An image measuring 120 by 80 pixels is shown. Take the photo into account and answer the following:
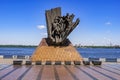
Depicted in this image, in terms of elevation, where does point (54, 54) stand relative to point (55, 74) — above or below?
above

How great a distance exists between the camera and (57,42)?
2500 cm

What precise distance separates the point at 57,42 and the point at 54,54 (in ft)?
3.27

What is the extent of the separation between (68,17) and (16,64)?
5684mm

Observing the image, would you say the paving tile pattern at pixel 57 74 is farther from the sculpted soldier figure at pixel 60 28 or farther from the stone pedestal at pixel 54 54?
the sculpted soldier figure at pixel 60 28

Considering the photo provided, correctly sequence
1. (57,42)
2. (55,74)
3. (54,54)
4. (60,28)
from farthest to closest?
(60,28), (57,42), (54,54), (55,74)

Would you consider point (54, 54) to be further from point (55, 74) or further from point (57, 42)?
point (55, 74)

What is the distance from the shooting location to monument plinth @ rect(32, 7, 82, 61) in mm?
24703

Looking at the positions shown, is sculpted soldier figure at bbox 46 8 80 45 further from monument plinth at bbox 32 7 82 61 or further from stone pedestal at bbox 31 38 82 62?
stone pedestal at bbox 31 38 82 62

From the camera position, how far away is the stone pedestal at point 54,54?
24.6m


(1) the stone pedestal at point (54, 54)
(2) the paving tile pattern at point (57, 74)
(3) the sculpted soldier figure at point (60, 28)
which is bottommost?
(2) the paving tile pattern at point (57, 74)

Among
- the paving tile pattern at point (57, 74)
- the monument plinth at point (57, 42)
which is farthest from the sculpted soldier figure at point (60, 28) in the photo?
the paving tile pattern at point (57, 74)

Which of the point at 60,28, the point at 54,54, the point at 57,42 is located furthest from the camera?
the point at 60,28

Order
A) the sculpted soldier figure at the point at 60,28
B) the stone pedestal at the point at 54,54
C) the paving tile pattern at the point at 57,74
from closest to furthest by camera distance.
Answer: the paving tile pattern at the point at 57,74, the stone pedestal at the point at 54,54, the sculpted soldier figure at the point at 60,28

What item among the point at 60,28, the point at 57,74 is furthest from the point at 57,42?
the point at 57,74
